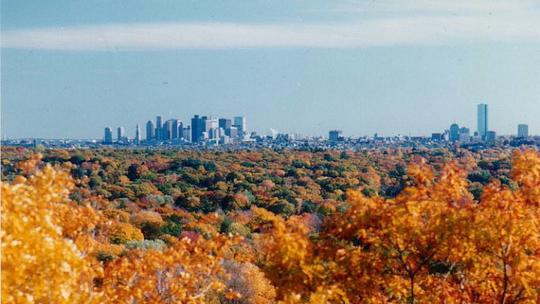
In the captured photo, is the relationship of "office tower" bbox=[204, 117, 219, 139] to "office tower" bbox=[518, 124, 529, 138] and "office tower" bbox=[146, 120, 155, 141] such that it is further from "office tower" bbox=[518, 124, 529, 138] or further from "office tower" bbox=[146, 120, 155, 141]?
"office tower" bbox=[518, 124, 529, 138]

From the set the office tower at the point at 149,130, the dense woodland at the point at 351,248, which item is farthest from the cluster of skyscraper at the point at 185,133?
the dense woodland at the point at 351,248

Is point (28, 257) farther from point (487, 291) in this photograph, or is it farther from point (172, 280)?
point (487, 291)

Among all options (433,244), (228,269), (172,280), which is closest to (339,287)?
(433,244)

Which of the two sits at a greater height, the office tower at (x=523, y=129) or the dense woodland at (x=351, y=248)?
the dense woodland at (x=351, y=248)

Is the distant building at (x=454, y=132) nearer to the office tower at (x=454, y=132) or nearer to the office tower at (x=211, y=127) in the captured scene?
the office tower at (x=454, y=132)

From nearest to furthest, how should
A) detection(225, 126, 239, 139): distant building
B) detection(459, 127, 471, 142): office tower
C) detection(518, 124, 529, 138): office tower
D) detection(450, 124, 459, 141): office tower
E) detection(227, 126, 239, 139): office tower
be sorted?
1. detection(518, 124, 529, 138): office tower
2. detection(459, 127, 471, 142): office tower
3. detection(450, 124, 459, 141): office tower
4. detection(227, 126, 239, 139): office tower
5. detection(225, 126, 239, 139): distant building

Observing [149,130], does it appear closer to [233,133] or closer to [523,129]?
[233,133]

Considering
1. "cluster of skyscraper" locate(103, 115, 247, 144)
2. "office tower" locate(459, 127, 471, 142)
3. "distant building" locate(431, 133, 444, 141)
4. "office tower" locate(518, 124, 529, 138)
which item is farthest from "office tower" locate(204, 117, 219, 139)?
"office tower" locate(518, 124, 529, 138)

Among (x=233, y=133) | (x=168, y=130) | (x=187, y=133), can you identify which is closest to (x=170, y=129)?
(x=168, y=130)
